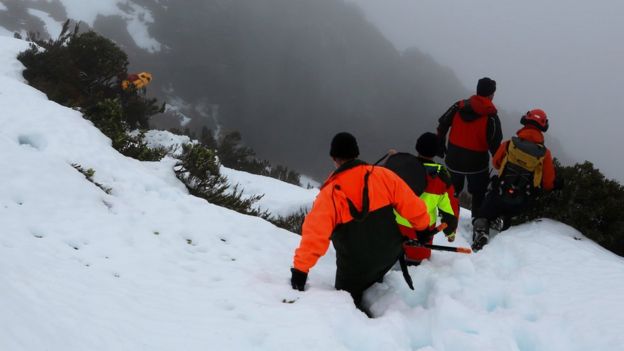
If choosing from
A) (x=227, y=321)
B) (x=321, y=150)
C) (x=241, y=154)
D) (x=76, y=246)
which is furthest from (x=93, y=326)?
(x=321, y=150)

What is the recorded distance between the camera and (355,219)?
10.9 feet

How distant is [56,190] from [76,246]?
104cm

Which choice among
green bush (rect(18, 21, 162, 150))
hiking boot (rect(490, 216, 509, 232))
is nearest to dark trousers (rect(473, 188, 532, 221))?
hiking boot (rect(490, 216, 509, 232))

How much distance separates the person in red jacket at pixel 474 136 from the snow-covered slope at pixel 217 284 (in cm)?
101

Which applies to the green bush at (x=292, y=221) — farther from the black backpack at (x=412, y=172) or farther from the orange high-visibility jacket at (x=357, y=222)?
the orange high-visibility jacket at (x=357, y=222)

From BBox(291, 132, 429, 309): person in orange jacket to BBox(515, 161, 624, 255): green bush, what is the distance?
2.82 m

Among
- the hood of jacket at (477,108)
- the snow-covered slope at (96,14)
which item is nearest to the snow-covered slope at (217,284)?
the hood of jacket at (477,108)

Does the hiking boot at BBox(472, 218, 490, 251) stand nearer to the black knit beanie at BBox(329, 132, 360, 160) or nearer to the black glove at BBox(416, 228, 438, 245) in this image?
the black glove at BBox(416, 228, 438, 245)

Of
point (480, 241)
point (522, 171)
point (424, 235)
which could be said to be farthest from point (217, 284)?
point (522, 171)

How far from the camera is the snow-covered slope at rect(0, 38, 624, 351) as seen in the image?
2623 mm

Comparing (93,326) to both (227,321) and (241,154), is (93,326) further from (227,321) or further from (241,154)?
(241,154)

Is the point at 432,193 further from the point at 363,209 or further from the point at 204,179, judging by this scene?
the point at 204,179

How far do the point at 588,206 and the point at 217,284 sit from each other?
456 centimetres

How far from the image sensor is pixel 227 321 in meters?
2.99
